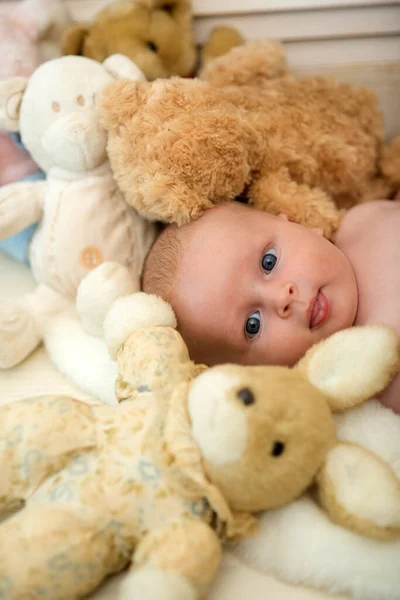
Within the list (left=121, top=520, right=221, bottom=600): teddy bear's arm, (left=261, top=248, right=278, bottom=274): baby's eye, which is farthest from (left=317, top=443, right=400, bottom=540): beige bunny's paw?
(left=261, top=248, right=278, bottom=274): baby's eye

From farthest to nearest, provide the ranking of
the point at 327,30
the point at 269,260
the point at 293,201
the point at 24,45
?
the point at 327,30, the point at 24,45, the point at 293,201, the point at 269,260

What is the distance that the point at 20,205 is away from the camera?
1.04 meters

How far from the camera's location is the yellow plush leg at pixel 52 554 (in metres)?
0.57

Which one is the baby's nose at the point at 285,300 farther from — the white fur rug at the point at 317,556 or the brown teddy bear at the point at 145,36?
the brown teddy bear at the point at 145,36

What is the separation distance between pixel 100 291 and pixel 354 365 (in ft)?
1.49

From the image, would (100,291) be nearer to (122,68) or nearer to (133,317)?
(133,317)

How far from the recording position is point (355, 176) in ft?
3.86

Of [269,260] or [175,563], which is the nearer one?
[175,563]

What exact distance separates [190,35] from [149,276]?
0.64 meters

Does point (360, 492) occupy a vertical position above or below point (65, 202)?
below

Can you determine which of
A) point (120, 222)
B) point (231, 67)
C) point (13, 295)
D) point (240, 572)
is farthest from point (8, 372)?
point (231, 67)

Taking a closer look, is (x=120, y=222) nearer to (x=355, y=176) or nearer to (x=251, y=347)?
(x=251, y=347)

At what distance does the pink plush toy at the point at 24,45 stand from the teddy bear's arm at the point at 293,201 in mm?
508

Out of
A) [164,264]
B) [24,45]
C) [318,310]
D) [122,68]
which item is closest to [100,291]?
[164,264]
